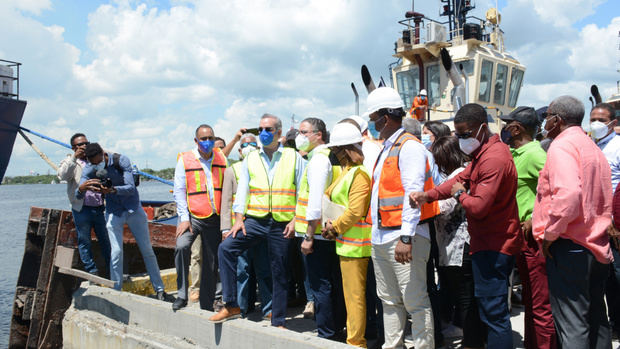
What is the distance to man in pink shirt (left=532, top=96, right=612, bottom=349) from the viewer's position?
3115 millimetres

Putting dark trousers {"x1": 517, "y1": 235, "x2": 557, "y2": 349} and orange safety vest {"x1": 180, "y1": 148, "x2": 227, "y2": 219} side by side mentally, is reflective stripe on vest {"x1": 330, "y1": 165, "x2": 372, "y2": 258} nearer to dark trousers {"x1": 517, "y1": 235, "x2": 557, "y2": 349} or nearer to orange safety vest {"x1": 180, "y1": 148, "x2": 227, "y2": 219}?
dark trousers {"x1": 517, "y1": 235, "x2": 557, "y2": 349}

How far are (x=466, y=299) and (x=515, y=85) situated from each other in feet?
45.7

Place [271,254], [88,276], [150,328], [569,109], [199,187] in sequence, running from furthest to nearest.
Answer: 1. [88,276]
2. [199,187]
3. [150,328]
4. [271,254]
5. [569,109]

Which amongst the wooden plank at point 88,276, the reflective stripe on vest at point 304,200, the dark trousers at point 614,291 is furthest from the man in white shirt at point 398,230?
the wooden plank at point 88,276

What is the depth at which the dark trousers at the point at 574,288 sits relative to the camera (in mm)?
3219

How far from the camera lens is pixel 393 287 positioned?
3.88 meters

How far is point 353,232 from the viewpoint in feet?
13.8

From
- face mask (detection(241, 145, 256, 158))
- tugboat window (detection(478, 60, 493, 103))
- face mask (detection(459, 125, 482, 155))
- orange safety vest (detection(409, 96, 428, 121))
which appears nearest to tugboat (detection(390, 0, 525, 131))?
tugboat window (detection(478, 60, 493, 103))

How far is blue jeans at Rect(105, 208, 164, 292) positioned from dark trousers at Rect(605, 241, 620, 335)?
4.99 m

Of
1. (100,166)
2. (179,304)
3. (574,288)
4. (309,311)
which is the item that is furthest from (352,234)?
(100,166)

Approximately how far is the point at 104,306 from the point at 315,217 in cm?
344

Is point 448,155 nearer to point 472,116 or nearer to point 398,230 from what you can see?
point 472,116

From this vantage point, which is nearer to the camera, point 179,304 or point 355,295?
point 355,295

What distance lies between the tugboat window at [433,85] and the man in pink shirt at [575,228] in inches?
494
